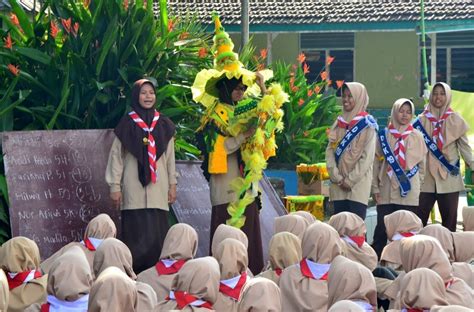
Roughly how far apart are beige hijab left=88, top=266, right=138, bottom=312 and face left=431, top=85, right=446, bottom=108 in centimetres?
755

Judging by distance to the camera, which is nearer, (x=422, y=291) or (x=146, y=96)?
(x=422, y=291)

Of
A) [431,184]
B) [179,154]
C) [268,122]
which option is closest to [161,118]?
[268,122]

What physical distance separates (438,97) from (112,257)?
20.6 ft

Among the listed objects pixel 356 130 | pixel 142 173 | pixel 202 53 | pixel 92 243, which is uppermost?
pixel 202 53

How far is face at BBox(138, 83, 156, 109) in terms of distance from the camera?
11836mm

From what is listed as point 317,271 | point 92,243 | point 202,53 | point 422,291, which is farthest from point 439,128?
point 422,291

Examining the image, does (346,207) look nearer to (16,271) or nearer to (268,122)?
(268,122)

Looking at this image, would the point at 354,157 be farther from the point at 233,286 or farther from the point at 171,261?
the point at 233,286

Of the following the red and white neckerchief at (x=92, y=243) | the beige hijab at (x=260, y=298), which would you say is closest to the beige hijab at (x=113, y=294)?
the beige hijab at (x=260, y=298)

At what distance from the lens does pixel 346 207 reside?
13422mm

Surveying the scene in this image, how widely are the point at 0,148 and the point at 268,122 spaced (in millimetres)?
2637

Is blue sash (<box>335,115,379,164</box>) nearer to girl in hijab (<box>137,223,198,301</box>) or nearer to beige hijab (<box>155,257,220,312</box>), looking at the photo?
girl in hijab (<box>137,223,198,301</box>)

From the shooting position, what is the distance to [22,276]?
30.8 feet

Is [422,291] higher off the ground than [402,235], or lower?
higher
